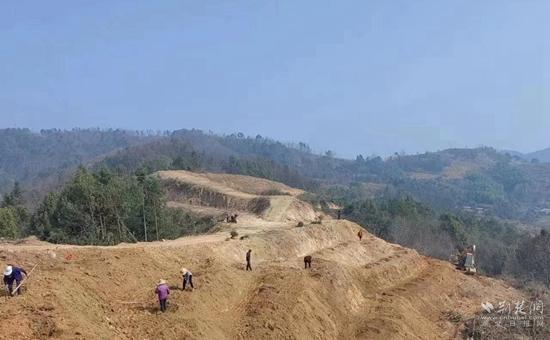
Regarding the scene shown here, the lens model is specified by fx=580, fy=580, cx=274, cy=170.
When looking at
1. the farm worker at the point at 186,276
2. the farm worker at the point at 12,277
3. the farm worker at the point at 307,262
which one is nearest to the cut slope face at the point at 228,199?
the farm worker at the point at 307,262

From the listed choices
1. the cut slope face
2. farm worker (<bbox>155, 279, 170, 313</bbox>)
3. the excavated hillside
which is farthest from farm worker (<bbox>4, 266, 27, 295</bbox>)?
the cut slope face

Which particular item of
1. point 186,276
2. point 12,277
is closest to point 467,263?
point 186,276

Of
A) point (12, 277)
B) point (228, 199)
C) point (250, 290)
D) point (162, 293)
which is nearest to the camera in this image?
point (12, 277)

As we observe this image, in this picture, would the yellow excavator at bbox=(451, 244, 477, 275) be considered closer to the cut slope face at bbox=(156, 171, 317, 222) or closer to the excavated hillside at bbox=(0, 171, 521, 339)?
the excavated hillside at bbox=(0, 171, 521, 339)

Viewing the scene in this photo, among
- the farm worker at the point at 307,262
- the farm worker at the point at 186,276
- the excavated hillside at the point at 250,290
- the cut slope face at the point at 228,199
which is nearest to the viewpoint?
the excavated hillside at the point at 250,290

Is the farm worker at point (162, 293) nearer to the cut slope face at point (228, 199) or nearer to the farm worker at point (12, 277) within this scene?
the farm worker at point (12, 277)

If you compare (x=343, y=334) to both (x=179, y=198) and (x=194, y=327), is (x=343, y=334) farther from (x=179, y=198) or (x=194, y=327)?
(x=179, y=198)

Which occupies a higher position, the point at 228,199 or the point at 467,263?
the point at 228,199

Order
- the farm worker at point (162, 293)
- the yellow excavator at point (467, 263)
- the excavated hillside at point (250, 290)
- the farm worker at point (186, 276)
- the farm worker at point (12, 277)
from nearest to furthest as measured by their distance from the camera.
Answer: the farm worker at point (12, 277) < the excavated hillside at point (250, 290) < the farm worker at point (162, 293) < the farm worker at point (186, 276) < the yellow excavator at point (467, 263)

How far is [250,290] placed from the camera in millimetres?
30734

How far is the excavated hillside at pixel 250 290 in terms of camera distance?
22.4 metres

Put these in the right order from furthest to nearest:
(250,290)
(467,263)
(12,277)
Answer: (467,263), (250,290), (12,277)

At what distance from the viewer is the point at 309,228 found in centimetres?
4716

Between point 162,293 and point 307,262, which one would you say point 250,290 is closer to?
point 307,262
